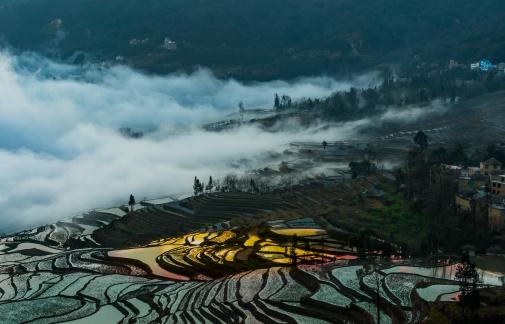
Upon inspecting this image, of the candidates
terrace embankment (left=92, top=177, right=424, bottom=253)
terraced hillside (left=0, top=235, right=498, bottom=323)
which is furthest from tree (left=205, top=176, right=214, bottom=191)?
terraced hillside (left=0, top=235, right=498, bottom=323)

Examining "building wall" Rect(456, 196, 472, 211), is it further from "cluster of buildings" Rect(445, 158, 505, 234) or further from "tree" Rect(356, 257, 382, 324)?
"tree" Rect(356, 257, 382, 324)

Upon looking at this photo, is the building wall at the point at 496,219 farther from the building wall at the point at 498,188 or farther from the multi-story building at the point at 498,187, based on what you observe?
the building wall at the point at 498,188

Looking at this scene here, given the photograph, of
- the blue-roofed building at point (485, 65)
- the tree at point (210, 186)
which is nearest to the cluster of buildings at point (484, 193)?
the tree at point (210, 186)

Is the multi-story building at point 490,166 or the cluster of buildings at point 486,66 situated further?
the cluster of buildings at point 486,66

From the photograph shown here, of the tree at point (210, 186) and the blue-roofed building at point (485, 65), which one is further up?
the blue-roofed building at point (485, 65)

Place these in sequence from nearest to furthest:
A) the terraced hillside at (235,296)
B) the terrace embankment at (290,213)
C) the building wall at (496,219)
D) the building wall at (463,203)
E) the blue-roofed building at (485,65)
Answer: the terraced hillside at (235,296) → the building wall at (496,219) → the building wall at (463,203) → the terrace embankment at (290,213) → the blue-roofed building at (485,65)

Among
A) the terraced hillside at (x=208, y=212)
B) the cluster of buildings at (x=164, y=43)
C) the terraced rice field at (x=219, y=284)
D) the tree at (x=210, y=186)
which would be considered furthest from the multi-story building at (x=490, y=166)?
the cluster of buildings at (x=164, y=43)

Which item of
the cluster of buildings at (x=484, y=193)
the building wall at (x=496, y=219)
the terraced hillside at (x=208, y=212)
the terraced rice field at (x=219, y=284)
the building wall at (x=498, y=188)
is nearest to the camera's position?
the terraced rice field at (x=219, y=284)

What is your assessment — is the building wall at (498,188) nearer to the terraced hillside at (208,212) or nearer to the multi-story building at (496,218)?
the multi-story building at (496,218)

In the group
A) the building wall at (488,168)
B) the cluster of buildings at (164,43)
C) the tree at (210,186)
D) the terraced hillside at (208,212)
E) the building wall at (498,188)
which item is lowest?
the terraced hillside at (208,212)

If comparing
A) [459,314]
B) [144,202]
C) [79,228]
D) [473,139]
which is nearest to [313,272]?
[459,314]
